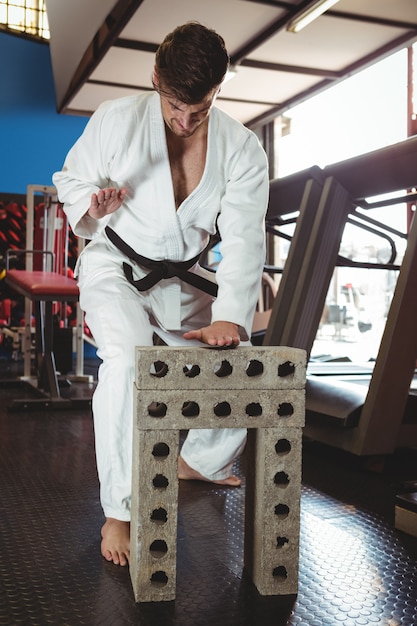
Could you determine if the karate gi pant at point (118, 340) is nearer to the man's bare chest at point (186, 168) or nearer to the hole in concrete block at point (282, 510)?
the man's bare chest at point (186, 168)

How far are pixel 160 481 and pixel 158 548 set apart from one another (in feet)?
0.49

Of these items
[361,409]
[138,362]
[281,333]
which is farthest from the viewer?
[281,333]

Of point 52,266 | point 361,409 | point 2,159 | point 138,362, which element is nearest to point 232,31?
point 52,266

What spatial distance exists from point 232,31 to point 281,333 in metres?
3.15

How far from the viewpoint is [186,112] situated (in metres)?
1.60

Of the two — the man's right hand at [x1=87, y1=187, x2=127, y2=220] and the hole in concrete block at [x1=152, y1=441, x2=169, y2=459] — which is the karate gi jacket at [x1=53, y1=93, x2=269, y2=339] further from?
the hole in concrete block at [x1=152, y1=441, x2=169, y2=459]

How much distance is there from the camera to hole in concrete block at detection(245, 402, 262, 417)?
1390mm

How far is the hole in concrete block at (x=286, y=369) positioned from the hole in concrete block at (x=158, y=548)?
44 cm

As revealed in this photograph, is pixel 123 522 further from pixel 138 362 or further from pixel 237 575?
pixel 138 362

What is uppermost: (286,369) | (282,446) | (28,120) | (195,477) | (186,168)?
(28,120)

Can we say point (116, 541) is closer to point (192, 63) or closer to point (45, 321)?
point (192, 63)

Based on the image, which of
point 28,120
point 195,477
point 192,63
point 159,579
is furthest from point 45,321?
point 28,120

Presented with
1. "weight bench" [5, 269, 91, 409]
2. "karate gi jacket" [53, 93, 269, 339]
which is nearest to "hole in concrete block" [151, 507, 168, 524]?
"karate gi jacket" [53, 93, 269, 339]

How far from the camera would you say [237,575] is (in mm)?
1491
